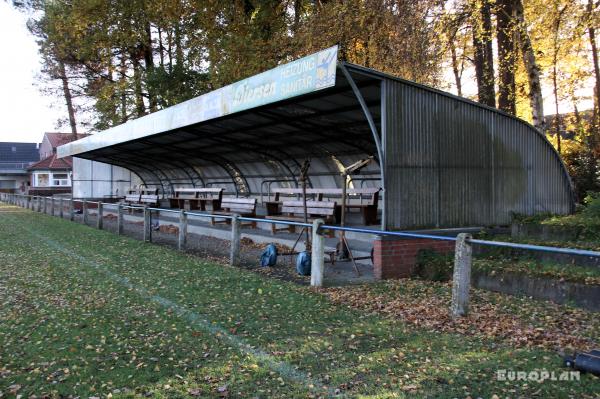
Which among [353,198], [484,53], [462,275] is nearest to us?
[462,275]

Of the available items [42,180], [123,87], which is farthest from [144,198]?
[42,180]

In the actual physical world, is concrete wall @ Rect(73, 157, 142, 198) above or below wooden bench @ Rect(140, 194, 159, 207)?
above

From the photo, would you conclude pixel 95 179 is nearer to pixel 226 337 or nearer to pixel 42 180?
pixel 226 337

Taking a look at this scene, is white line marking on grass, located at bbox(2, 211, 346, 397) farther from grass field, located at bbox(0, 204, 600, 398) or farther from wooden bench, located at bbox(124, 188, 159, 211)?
wooden bench, located at bbox(124, 188, 159, 211)

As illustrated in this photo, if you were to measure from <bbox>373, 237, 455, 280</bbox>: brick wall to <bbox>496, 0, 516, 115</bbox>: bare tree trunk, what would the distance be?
7.36 meters

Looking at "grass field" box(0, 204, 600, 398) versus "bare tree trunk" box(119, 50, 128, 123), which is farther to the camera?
"bare tree trunk" box(119, 50, 128, 123)

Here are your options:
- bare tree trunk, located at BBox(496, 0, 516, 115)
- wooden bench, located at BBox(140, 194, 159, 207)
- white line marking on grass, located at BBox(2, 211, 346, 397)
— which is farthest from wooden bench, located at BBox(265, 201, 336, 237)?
wooden bench, located at BBox(140, 194, 159, 207)

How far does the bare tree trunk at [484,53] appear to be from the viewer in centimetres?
1463

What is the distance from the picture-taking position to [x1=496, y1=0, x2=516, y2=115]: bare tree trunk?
44.2 ft

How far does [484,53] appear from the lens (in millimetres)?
18078

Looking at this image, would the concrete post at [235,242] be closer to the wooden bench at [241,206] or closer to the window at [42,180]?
the wooden bench at [241,206]

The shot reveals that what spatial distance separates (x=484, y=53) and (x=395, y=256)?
43.1 ft

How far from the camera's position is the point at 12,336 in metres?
5.00

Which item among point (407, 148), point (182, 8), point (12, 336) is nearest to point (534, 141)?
point (407, 148)
